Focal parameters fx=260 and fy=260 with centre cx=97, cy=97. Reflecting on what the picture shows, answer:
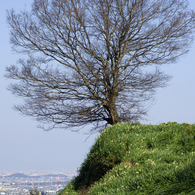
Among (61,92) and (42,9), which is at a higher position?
(42,9)

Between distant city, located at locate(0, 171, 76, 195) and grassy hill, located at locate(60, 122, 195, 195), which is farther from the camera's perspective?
distant city, located at locate(0, 171, 76, 195)

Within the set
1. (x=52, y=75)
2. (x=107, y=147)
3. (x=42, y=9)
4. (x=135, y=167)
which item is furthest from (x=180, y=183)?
(x=42, y=9)

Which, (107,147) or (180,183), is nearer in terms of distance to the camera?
(180,183)

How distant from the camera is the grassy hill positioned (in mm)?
5016

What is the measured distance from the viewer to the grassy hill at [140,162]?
16.5ft

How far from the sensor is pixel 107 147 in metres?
7.89

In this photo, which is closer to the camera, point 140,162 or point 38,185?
point 140,162

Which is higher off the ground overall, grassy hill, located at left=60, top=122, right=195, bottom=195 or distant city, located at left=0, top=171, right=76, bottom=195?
distant city, located at left=0, top=171, right=76, bottom=195

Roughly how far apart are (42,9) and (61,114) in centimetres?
504

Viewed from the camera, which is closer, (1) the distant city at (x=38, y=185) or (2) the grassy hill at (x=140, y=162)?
(2) the grassy hill at (x=140, y=162)

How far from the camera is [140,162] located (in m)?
6.76

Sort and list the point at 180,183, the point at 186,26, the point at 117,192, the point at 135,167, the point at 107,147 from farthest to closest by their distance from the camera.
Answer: the point at 186,26
the point at 107,147
the point at 135,167
the point at 117,192
the point at 180,183

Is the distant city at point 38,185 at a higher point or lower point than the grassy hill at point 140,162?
higher

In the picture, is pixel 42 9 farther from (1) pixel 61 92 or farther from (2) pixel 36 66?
(1) pixel 61 92
